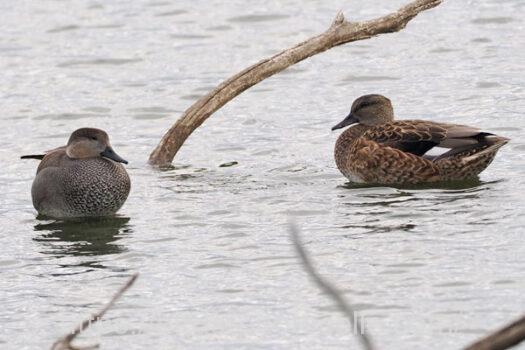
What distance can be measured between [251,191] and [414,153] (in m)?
1.48

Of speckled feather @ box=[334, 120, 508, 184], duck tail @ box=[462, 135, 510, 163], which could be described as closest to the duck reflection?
speckled feather @ box=[334, 120, 508, 184]

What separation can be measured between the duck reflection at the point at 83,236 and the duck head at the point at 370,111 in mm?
2724

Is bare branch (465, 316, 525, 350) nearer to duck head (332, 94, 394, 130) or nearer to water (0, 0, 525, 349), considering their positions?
water (0, 0, 525, 349)

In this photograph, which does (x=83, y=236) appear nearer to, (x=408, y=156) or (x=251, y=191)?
(x=251, y=191)

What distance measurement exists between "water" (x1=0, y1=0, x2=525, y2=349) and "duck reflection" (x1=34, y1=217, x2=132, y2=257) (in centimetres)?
3

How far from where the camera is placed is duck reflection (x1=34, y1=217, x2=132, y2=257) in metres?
9.94

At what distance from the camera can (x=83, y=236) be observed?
1051cm

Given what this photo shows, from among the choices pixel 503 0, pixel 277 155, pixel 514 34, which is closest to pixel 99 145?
pixel 277 155

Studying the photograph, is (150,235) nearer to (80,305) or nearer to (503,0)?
(80,305)

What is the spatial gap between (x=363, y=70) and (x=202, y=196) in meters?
5.62

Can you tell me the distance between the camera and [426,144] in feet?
39.0

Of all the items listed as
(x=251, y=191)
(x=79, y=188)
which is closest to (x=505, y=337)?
(x=79, y=188)

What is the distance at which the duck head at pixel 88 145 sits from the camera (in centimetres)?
1112

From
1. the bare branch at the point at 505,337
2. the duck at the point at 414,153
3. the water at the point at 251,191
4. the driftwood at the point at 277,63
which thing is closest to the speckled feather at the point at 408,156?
the duck at the point at 414,153
